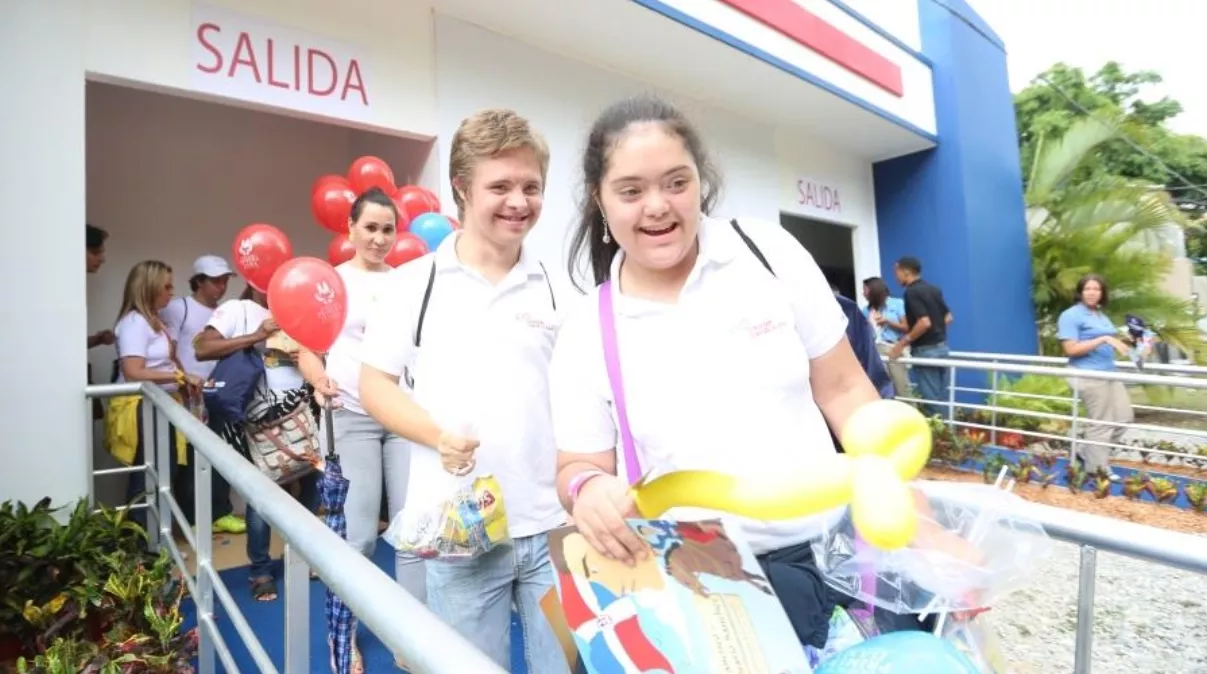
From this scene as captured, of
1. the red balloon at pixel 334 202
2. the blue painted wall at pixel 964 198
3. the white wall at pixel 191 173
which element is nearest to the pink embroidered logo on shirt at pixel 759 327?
the red balloon at pixel 334 202

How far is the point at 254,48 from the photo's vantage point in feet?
11.2

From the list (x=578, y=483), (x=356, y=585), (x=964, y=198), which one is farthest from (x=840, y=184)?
(x=356, y=585)

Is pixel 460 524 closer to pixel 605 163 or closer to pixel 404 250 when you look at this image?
pixel 605 163

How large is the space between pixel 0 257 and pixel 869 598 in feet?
10.2

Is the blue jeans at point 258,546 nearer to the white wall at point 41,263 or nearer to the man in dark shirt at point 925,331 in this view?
the white wall at point 41,263

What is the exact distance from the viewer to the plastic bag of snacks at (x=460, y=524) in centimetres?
124

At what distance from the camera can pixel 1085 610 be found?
984 mm

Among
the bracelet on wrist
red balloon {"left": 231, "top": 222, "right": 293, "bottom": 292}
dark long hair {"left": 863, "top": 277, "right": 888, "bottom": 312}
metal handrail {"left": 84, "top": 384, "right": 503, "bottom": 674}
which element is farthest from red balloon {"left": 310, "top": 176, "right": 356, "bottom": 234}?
dark long hair {"left": 863, "top": 277, "right": 888, "bottom": 312}

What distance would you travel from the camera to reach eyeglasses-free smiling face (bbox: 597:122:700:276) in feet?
3.03

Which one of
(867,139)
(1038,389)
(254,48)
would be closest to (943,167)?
(867,139)

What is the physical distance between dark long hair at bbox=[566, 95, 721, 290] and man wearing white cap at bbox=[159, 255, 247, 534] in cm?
321

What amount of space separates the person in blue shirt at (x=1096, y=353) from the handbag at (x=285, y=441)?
4.99m

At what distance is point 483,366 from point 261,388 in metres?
2.08

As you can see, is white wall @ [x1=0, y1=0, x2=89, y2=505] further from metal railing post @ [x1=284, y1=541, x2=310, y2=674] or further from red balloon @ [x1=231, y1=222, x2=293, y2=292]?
metal railing post @ [x1=284, y1=541, x2=310, y2=674]
